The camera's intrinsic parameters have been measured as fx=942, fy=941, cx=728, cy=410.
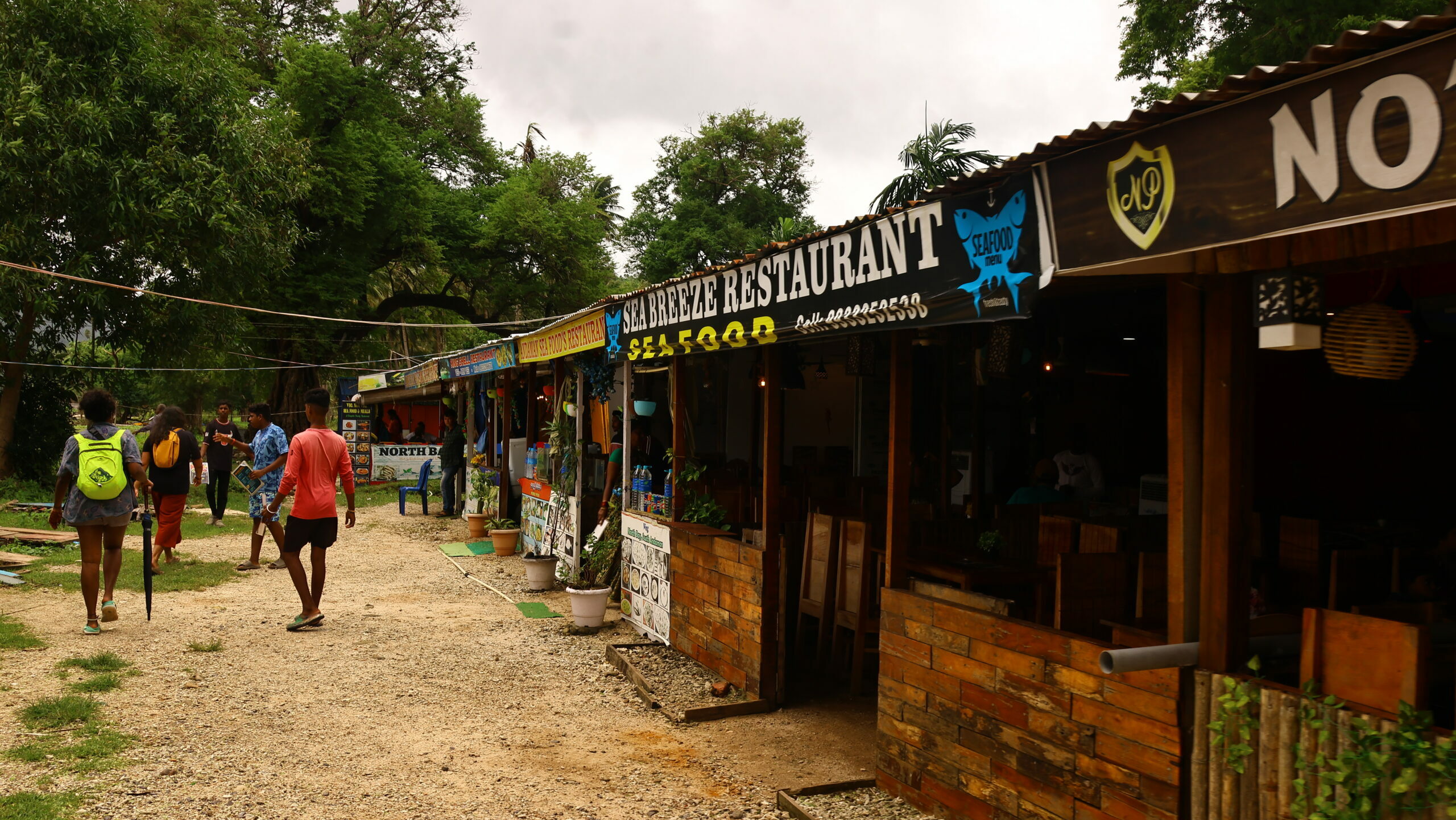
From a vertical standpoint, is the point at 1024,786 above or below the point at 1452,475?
below

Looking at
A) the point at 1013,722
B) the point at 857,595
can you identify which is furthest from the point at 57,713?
the point at 1013,722

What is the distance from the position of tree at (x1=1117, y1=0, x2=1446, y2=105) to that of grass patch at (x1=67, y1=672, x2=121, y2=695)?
13.3 meters

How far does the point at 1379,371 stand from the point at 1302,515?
6.84m

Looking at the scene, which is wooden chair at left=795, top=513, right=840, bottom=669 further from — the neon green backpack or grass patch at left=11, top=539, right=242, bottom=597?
grass patch at left=11, top=539, right=242, bottom=597

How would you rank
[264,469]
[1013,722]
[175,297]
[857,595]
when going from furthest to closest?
[175,297] → [264,469] → [857,595] → [1013,722]

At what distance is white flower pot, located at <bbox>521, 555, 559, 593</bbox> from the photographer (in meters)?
10.3

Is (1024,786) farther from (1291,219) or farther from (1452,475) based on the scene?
(1452,475)

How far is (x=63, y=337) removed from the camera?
63.0 ft

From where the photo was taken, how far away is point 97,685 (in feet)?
20.1

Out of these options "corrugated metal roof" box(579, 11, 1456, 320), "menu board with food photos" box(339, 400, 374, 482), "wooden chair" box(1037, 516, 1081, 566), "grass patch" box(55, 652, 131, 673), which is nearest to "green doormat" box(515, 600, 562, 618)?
"grass patch" box(55, 652, 131, 673)

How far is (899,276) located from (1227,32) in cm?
1733

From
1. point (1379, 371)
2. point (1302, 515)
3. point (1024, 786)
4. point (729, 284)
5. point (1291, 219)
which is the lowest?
point (1024, 786)

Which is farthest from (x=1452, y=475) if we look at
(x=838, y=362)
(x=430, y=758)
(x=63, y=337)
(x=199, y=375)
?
(x=199, y=375)

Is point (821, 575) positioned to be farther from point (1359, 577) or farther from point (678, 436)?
point (1359, 577)
